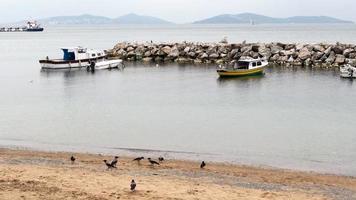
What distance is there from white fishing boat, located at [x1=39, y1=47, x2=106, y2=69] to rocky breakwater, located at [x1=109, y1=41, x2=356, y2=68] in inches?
349

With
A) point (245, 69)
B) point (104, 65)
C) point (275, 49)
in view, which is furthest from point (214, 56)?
point (245, 69)

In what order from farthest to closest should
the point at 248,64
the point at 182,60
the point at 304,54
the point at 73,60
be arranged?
the point at 182,60
the point at 73,60
the point at 304,54
the point at 248,64

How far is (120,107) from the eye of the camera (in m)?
41.7

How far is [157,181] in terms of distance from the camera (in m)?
19.8

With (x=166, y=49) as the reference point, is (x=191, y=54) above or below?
below

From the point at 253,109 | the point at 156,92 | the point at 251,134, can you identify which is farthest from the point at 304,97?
the point at 251,134

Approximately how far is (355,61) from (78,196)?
5451cm

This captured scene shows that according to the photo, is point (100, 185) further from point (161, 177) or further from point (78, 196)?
point (161, 177)

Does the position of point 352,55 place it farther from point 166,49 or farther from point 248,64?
point 166,49

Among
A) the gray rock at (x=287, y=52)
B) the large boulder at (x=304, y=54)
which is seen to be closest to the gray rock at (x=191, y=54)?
the gray rock at (x=287, y=52)

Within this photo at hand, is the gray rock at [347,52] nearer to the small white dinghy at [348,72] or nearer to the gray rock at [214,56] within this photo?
the small white dinghy at [348,72]

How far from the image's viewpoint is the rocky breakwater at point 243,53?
71750 mm

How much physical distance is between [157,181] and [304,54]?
57.4 m

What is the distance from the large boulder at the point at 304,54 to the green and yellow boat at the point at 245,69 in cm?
1023
